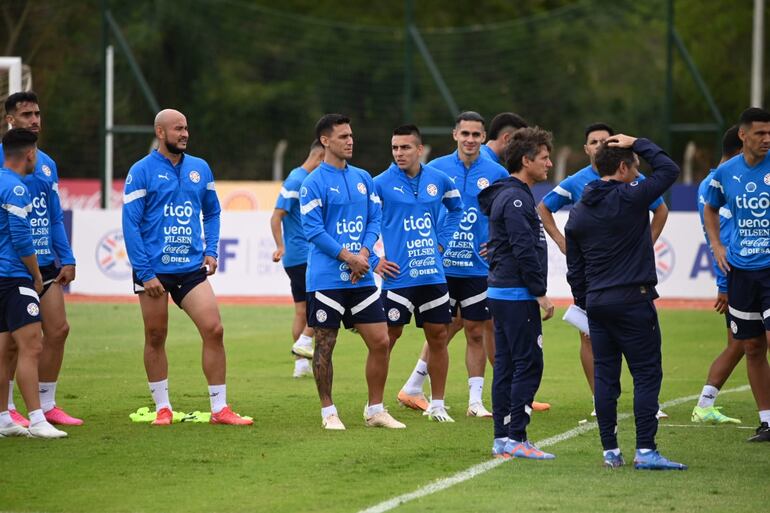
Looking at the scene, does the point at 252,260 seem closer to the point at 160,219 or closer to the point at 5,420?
the point at 160,219

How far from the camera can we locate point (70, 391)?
42.7 feet

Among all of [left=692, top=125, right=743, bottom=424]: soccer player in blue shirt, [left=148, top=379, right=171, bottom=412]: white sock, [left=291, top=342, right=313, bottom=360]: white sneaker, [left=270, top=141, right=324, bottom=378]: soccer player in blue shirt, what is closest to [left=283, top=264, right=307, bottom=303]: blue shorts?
[left=270, top=141, right=324, bottom=378]: soccer player in blue shirt

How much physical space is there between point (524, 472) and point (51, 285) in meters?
4.33

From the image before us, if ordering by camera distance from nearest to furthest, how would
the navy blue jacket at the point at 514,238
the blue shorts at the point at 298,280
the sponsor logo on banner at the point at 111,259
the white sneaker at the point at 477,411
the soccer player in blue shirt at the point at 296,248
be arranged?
the navy blue jacket at the point at 514,238 < the white sneaker at the point at 477,411 < the soccer player in blue shirt at the point at 296,248 < the blue shorts at the point at 298,280 < the sponsor logo on banner at the point at 111,259

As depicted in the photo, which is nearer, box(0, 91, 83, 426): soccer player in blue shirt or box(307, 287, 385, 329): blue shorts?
box(307, 287, 385, 329): blue shorts

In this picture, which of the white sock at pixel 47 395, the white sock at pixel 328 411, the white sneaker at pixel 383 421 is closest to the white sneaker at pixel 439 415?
the white sneaker at pixel 383 421

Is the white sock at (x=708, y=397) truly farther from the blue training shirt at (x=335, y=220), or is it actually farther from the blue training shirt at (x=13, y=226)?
the blue training shirt at (x=13, y=226)

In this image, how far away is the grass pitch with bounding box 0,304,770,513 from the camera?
7.88 m

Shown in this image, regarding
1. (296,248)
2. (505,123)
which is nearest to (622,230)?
(505,123)

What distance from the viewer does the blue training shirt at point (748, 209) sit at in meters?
10.3

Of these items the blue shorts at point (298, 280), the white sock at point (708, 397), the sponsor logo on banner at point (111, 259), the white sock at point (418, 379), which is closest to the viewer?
the white sock at point (708, 397)

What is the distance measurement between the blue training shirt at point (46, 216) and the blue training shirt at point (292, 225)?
3811 mm

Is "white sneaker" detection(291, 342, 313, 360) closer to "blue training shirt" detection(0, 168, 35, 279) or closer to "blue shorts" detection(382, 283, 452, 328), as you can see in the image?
"blue shorts" detection(382, 283, 452, 328)

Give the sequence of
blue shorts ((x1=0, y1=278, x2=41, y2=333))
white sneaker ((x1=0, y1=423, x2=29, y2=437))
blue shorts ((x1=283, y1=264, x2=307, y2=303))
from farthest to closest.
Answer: blue shorts ((x1=283, y1=264, x2=307, y2=303))
white sneaker ((x1=0, y1=423, x2=29, y2=437))
blue shorts ((x1=0, y1=278, x2=41, y2=333))
